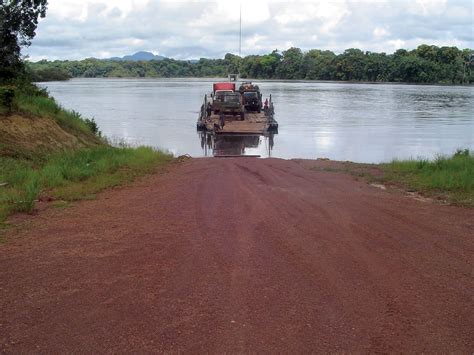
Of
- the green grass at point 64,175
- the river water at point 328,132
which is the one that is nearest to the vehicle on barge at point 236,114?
the river water at point 328,132

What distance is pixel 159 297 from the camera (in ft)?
15.0

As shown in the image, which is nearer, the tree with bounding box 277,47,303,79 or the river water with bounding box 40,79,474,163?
the river water with bounding box 40,79,474,163

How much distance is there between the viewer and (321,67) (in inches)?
5817

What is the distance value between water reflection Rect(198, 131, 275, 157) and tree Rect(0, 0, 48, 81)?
26.9ft

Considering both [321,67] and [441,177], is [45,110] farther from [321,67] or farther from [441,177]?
[321,67]

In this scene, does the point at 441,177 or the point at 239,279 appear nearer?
the point at 239,279

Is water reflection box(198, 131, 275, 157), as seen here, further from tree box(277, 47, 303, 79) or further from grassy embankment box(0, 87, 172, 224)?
tree box(277, 47, 303, 79)

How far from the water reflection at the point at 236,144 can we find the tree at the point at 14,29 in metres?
8.21

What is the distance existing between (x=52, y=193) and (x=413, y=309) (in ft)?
22.5

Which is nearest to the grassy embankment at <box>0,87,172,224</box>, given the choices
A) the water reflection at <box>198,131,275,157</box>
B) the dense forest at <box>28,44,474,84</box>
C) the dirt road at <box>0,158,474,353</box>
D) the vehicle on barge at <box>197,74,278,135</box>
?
the dirt road at <box>0,158,474,353</box>

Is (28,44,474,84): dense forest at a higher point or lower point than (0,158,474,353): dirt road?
higher

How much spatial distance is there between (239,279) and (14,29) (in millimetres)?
19235

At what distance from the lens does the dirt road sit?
3.91 metres

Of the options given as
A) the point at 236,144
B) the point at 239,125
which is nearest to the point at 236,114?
the point at 239,125
